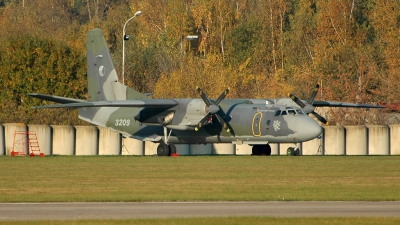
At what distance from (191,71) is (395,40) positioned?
17.8 metres

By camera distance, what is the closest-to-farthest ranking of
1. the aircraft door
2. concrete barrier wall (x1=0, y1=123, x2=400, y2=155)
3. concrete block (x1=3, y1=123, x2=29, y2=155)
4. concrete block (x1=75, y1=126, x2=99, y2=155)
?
the aircraft door, concrete barrier wall (x1=0, y1=123, x2=400, y2=155), concrete block (x1=3, y1=123, x2=29, y2=155), concrete block (x1=75, y1=126, x2=99, y2=155)

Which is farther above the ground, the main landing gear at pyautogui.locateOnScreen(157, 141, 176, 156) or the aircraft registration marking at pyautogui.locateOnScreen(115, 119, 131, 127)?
the aircraft registration marking at pyautogui.locateOnScreen(115, 119, 131, 127)

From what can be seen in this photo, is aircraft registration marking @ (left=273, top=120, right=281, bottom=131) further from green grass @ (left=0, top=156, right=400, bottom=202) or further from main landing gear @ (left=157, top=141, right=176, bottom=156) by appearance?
main landing gear @ (left=157, top=141, right=176, bottom=156)

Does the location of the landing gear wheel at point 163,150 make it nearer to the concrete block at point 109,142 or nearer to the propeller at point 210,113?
the propeller at point 210,113

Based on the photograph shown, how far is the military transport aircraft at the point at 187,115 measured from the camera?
38094mm

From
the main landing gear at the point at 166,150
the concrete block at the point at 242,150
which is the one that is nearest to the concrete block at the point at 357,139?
the concrete block at the point at 242,150

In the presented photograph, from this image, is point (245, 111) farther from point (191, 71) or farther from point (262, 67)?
point (262, 67)

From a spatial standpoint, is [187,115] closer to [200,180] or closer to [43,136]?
[43,136]

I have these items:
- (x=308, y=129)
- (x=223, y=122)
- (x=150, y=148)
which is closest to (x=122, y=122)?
(x=150, y=148)

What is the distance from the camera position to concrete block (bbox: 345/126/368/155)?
42.7 m

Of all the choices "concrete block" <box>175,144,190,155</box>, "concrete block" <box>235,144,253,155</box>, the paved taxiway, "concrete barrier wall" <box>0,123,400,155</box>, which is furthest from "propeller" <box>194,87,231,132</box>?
the paved taxiway

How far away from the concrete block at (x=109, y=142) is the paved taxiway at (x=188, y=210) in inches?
984

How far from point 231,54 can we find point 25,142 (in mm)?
44819

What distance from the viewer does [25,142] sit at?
4328cm
